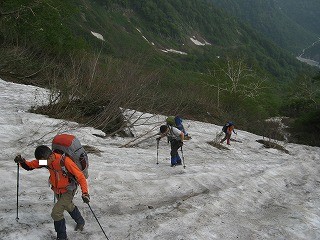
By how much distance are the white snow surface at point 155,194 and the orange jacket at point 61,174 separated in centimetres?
95

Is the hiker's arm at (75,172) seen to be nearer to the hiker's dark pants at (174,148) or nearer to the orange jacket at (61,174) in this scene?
the orange jacket at (61,174)

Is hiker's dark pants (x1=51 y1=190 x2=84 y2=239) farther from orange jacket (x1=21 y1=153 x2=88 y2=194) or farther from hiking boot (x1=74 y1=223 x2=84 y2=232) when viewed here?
hiking boot (x1=74 y1=223 x2=84 y2=232)

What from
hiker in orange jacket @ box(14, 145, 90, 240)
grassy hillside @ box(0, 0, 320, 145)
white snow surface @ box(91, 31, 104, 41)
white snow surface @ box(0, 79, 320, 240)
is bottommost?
white snow surface @ box(0, 79, 320, 240)

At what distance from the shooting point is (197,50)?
577 feet

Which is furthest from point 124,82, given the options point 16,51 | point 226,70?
point 226,70

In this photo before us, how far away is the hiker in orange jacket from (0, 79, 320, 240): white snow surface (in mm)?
609

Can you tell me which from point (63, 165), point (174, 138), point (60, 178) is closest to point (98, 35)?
point (174, 138)

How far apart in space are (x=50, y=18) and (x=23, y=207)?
2082 cm

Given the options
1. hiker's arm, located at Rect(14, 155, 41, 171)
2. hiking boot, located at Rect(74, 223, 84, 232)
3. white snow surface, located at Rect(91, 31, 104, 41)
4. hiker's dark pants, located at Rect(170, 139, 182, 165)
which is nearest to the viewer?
hiker's arm, located at Rect(14, 155, 41, 171)

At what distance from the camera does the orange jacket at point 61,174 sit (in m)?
4.97

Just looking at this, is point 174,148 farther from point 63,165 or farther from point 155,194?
point 63,165

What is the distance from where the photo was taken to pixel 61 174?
511 cm

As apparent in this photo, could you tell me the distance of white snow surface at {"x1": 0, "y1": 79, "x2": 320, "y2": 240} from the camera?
6.31 meters

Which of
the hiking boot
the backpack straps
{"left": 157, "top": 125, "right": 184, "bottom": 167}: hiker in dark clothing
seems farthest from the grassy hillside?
the backpack straps
